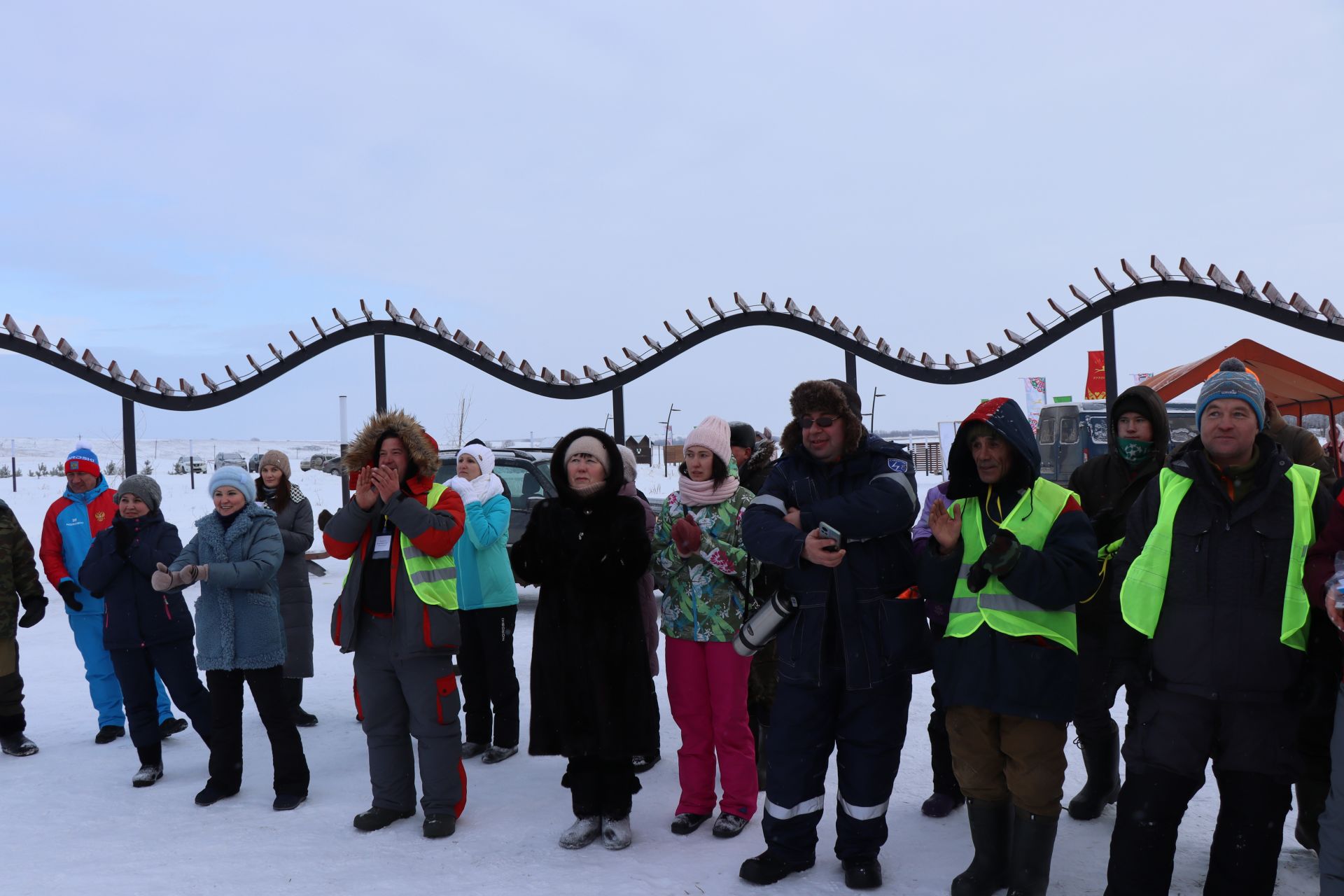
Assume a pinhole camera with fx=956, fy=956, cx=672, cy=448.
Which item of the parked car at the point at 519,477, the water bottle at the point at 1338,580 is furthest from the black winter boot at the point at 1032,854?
the parked car at the point at 519,477

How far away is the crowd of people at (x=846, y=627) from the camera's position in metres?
2.71

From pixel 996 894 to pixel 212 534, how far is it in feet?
11.7

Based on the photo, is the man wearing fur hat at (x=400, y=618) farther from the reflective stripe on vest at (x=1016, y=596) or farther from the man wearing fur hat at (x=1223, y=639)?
the man wearing fur hat at (x=1223, y=639)

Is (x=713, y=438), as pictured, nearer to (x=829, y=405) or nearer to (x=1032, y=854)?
(x=829, y=405)

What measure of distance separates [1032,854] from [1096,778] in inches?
40.5

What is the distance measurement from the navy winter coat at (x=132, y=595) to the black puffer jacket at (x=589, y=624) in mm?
2086

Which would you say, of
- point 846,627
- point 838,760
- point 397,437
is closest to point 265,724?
A: point 397,437

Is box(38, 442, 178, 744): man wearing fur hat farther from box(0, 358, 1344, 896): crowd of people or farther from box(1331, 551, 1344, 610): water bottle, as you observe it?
box(1331, 551, 1344, 610): water bottle

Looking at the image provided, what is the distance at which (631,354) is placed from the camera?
10078 millimetres

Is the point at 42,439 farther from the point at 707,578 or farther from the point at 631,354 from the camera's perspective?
the point at 707,578

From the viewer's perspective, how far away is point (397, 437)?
13.3ft

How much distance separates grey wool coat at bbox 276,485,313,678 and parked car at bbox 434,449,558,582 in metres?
3.89

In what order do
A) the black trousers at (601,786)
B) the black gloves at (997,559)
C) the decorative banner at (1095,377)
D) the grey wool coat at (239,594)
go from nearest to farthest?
1. the black gloves at (997,559)
2. the black trousers at (601,786)
3. the grey wool coat at (239,594)
4. the decorative banner at (1095,377)

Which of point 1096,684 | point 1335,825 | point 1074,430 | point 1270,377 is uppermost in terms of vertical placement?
point 1270,377
